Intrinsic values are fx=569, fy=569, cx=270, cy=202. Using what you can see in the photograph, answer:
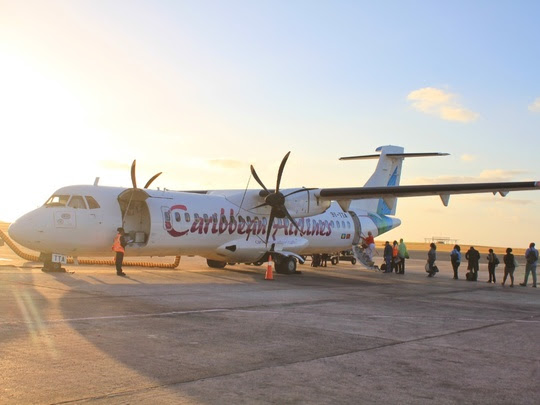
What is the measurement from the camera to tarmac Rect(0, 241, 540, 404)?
5.64 meters

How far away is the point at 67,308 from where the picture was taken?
10617 mm

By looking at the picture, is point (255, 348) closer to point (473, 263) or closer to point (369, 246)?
point (473, 263)

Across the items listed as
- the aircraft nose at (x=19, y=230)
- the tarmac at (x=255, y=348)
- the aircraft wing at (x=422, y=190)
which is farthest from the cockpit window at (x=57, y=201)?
the aircraft wing at (x=422, y=190)

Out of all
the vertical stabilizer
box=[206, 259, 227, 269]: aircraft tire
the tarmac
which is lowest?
the tarmac

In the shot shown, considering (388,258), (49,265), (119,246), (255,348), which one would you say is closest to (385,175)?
(388,258)

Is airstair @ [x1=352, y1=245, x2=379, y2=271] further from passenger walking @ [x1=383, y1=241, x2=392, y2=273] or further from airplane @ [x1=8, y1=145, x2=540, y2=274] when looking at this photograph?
passenger walking @ [x1=383, y1=241, x2=392, y2=273]

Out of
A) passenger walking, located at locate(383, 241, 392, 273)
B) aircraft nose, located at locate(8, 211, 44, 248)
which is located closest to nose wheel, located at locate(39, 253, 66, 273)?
aircraft nose, located at locate(8, 211, 44, 248)

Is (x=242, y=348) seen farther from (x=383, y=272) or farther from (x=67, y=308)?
(x=383, y=272)

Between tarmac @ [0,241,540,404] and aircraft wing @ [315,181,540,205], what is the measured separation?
7.20 meters

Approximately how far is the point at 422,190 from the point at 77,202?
1265 cm

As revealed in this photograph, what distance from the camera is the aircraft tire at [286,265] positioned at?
2291cm

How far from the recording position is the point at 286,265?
902 inches

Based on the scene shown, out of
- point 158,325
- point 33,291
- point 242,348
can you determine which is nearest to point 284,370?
point 242,348

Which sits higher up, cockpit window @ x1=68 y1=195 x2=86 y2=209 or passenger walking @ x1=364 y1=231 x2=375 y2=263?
cockpit window @ x1=68 y1=195 x2=86 y2=209
